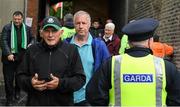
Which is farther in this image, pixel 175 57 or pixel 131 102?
pixel 175 57

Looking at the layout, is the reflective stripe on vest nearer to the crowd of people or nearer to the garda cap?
the crowd of people

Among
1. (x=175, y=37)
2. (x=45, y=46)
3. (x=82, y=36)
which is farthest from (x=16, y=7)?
(x=45, y=46)

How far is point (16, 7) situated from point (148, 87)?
35.9 ft

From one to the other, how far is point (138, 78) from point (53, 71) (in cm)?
123

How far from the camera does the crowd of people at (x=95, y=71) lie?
13.6 ft

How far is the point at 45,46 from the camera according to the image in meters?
5.20

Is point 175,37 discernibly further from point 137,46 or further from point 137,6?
point 137,46

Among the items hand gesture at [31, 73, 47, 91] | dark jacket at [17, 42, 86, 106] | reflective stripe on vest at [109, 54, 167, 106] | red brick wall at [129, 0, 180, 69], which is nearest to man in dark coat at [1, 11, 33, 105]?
red brick wall at [129, 0, 180, 69]

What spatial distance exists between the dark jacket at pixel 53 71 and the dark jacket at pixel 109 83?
32.6 inches

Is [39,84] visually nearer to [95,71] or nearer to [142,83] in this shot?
[95,71]

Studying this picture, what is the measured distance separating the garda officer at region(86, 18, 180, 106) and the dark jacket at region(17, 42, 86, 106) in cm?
89

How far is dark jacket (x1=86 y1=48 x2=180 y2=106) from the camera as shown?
4.17 meters

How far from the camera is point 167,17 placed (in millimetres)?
12305

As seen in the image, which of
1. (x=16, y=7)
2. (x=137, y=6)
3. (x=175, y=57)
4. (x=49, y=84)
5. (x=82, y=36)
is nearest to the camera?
(x=49, y=84)
